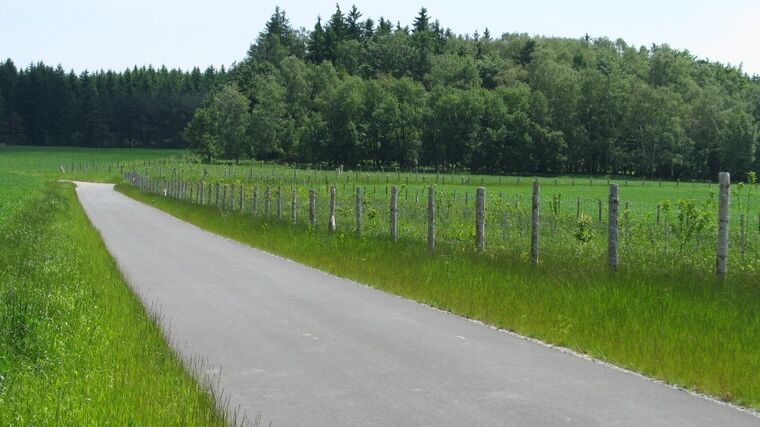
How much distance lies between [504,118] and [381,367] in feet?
400

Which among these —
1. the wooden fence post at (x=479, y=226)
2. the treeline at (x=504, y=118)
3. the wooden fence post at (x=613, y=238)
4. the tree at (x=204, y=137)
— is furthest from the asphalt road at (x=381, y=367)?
the tree at (x=204, y=137)

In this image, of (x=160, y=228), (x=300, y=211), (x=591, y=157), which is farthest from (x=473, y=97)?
(x=160, y=228)

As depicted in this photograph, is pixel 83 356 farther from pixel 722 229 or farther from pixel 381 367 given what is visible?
pixel 722 229

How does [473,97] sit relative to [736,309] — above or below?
above

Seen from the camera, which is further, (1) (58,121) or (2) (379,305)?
(1) (58,121)

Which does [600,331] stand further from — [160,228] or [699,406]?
[160,228]

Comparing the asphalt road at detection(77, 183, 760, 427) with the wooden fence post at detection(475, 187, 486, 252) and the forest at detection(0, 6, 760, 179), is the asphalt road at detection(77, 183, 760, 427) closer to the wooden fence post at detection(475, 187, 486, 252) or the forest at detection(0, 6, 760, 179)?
the wooden fence post at detection(475, 187, 486, 252)

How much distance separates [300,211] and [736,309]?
98.0ft

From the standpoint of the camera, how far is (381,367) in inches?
335

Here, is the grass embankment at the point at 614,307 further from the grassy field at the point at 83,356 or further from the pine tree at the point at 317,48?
the pine tree at the point at 317,48

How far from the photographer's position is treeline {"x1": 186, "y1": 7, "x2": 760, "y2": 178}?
119 m

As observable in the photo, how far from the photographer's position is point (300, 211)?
3819cm

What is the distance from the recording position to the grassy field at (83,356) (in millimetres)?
6188

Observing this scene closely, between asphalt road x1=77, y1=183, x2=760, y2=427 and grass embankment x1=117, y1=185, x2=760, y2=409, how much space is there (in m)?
0.41
